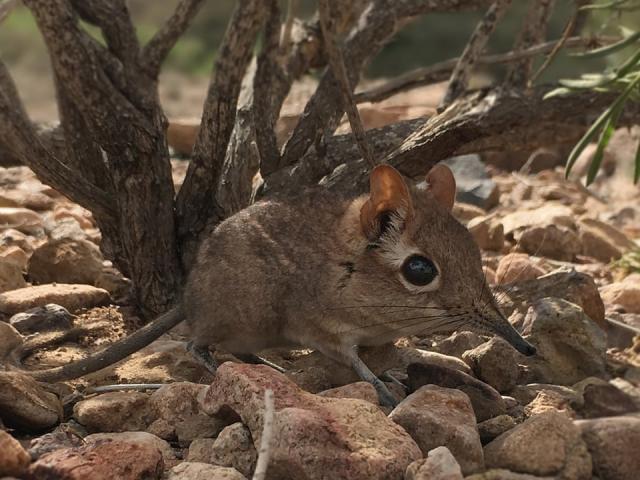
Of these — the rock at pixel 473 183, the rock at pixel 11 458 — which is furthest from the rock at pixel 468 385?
the rock at pixel 473 183

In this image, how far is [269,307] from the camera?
15.7 feet

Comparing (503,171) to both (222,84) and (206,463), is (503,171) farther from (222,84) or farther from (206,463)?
(206,463)

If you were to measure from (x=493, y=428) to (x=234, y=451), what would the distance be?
1.00 m

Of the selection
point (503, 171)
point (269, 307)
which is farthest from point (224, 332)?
point (503, 171)

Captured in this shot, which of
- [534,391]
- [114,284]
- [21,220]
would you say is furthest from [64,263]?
[534,391]

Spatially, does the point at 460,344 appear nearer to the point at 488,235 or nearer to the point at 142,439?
the point at 142,439

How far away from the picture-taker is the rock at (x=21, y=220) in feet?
22.3

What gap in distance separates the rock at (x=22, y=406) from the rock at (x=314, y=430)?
684 mm

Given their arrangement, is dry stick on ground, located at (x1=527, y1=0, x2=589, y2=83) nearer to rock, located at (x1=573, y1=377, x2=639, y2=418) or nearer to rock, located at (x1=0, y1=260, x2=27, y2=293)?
rock, located at (x1=573, y1=377, x2=639, y2=418)

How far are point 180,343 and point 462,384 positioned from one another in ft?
5.83

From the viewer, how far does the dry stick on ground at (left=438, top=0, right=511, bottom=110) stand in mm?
6523

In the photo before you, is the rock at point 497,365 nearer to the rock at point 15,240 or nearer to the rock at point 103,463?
the rock at point 103,463

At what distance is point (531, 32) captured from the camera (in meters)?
7.11

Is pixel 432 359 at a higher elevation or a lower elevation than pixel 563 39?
lower
